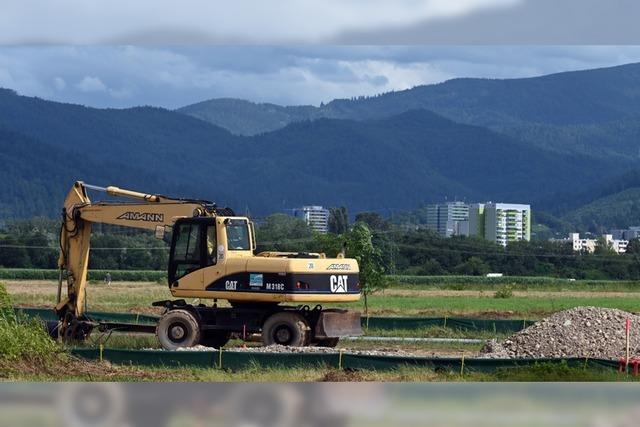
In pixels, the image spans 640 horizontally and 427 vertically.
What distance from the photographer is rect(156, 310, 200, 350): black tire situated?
66.3 feet

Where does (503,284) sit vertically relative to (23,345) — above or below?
above

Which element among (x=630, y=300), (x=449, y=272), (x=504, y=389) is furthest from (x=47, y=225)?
(x=504, y=389)

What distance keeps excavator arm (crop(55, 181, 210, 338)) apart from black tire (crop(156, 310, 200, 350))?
5.15ft

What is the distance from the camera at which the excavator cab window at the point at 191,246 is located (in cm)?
2017

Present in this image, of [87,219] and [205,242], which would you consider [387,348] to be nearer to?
[205,242]

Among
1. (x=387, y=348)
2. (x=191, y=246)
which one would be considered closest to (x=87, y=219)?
(x=191, y=246)

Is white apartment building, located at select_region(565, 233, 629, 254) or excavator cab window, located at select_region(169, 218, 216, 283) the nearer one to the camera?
excavator cab window, located at select_region(169, 218, 216, 283)

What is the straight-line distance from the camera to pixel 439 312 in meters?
37.6

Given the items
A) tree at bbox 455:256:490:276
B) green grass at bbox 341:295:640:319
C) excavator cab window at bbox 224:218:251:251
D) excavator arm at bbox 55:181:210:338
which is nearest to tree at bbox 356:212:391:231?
tree at bbox 455:256:490:276

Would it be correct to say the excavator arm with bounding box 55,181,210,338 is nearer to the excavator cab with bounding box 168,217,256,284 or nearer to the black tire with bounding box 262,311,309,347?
the excavator cab with bounding box 168,217,256,284

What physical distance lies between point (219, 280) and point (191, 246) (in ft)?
2.78

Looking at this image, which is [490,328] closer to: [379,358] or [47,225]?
[379,358]

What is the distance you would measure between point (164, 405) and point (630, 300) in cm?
4836

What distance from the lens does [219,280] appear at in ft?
65.8
